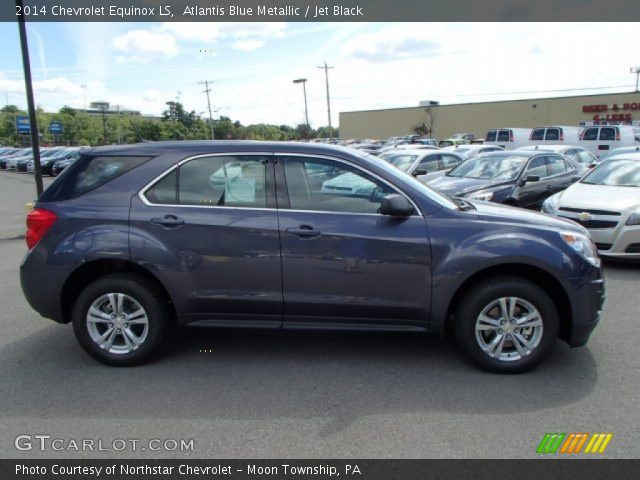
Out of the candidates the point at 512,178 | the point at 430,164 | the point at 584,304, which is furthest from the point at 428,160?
the point at 584,304

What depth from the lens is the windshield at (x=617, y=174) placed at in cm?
838

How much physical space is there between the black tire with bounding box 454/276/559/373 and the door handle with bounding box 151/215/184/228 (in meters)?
2.31

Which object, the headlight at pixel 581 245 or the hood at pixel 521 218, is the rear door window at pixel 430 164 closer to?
the hood at pixel 521 218

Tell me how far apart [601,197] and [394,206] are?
17.6 feet

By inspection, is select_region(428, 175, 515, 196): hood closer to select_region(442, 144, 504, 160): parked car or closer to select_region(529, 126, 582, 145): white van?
select_region(442, 144, 504, 160): parked car

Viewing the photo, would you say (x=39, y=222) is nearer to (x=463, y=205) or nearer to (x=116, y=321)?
(x=116, y=321)

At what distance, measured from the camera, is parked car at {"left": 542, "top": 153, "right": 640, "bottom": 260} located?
7152 millimetres

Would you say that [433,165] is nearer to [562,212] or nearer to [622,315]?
[562,212]

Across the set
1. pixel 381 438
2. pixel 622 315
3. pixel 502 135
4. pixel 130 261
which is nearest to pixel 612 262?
pixel 622 315

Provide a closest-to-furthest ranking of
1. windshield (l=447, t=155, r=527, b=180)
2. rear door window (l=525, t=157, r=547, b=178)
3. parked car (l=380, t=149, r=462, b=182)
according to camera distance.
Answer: windshield (l=447, t=155, r=527, b=180) → rear door window (l=525, t=157, r=547, b=178) → parked car (l=380, t=149, r=462, b=182)

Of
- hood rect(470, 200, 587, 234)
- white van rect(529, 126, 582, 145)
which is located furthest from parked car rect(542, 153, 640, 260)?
white van rect(529, 126, 582, 145)

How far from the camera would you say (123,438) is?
3.19 meters

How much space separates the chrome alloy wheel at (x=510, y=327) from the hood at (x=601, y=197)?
4.25 metres

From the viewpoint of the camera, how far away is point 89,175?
430cm
